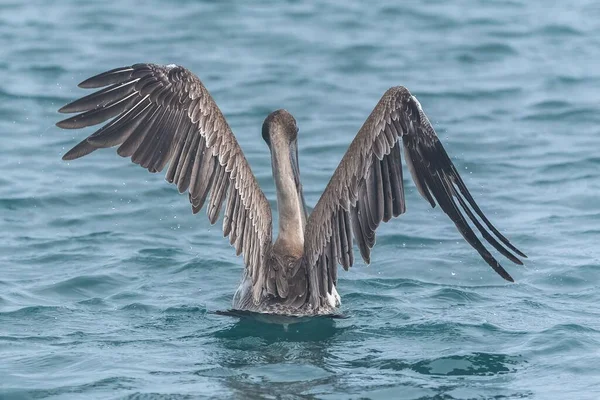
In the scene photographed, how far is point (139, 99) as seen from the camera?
339 inches

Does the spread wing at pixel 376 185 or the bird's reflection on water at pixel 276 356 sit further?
the spread wing at pixel 376 185

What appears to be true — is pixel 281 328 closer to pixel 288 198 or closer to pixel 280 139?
pixel 288 198

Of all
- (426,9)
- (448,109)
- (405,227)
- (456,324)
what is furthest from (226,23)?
(456,324)


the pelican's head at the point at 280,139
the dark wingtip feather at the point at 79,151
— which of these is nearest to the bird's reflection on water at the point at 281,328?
the pelican's head at the point at 280,139

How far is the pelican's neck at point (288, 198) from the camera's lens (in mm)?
8906

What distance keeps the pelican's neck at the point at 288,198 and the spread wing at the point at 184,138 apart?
24 centimetres

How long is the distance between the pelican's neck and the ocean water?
692 mm

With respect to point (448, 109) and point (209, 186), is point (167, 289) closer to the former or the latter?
point (209, 186)

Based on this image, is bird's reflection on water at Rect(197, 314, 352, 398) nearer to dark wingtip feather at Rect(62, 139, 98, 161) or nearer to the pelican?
the pelican

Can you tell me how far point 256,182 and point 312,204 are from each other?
10.2 feet

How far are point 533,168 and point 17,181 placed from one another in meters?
5.38

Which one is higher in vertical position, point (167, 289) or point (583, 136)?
point (583, 136)

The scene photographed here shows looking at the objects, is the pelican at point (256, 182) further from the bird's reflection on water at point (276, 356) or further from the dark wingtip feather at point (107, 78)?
the bird's reflection on water at point (276, 356)

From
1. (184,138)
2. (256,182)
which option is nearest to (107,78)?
(184,138)
